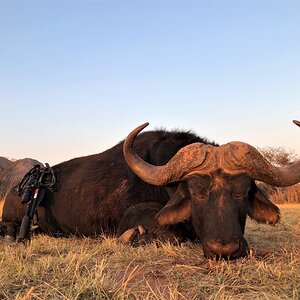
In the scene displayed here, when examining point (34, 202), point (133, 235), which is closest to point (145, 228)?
point (133, 235)

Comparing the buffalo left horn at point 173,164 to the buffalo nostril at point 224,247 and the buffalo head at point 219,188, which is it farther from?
the buffalo nostril at point 224,247

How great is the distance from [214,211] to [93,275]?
1.19 meters

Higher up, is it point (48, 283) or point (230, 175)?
point (230, 175)

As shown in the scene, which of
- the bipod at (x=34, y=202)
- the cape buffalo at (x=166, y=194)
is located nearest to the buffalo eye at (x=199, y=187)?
the cape buffalo at (x=166, y=194)

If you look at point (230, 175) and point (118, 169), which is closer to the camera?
point (230, 175)

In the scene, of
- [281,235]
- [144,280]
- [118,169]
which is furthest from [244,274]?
[281,235]

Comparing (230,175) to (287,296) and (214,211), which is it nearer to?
(214,211)

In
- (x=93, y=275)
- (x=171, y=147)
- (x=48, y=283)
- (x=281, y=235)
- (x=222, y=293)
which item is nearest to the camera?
(x=222, y=293)

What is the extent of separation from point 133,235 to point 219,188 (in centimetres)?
135

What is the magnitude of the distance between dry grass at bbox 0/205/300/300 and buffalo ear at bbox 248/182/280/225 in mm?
493

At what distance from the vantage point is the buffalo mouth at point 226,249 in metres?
3.09

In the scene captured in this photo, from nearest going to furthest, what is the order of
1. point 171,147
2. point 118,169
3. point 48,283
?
point 48,283 < point 171,147 < point 118,169

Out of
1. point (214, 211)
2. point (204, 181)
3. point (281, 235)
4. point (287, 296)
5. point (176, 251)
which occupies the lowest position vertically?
point (281, 235)

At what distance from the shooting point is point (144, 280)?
8.96 feet
